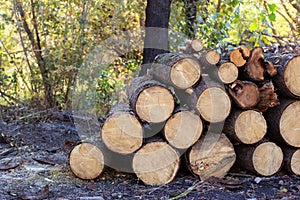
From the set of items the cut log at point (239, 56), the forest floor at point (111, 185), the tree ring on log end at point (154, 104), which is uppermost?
the cut log at point (239, 56)

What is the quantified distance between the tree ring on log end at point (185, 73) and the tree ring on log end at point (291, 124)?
2.33 feet

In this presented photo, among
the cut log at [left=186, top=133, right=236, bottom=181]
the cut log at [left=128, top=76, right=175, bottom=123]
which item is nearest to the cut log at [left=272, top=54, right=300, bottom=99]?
the cut log at [left=186, top=133, right=236, bottom=181]

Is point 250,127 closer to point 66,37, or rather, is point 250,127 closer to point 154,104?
point 154,104

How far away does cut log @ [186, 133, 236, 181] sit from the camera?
3168mm

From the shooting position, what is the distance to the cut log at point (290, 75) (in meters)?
3.18

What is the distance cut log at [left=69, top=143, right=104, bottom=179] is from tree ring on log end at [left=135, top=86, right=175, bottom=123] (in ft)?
1.47

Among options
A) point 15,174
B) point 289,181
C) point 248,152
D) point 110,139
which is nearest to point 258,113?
point 248,152

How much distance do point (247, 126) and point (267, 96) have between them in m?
0.27

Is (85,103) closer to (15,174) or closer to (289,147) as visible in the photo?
(15,174)

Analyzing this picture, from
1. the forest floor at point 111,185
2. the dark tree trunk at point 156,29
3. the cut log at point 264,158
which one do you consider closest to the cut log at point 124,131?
the forest floor at point 111,185

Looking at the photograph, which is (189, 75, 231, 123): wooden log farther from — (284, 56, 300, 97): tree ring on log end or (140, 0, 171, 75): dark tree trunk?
(140, 0, 171, 75): dark tree trunk

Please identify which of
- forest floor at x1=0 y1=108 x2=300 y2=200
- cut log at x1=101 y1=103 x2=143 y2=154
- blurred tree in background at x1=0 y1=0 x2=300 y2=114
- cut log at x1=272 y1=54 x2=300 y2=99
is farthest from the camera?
blurred tree in background at x1=0 y1=0 x2=300 y2=114

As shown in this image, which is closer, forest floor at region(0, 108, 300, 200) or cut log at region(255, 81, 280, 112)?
forest floor at region(0, 108, 300, 200)

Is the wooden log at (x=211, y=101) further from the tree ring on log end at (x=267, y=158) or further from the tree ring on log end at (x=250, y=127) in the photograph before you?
the tree ring on log end at (x=267, y=158)
